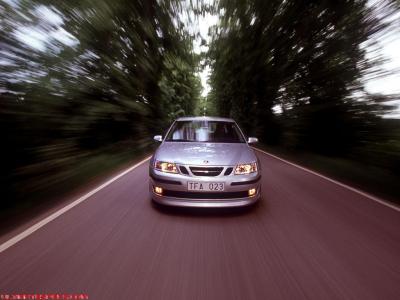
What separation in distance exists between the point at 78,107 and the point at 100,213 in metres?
4.36

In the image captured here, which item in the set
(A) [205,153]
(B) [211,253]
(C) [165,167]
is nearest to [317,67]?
(A) [205,153]

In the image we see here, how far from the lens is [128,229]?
4.18 meters

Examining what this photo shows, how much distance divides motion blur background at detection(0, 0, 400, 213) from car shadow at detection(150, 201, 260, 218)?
2127 mm

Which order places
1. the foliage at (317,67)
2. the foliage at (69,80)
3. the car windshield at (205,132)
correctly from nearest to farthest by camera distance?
1. the foliage at (69,80)
2. the car windshield at (205,132)
3. the foliage at (317,67)

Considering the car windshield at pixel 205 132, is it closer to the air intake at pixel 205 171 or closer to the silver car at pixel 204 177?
the silver car at pixel 204 177

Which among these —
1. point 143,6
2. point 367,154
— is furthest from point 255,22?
point 367,154

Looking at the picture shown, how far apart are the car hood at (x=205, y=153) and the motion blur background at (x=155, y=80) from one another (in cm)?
227

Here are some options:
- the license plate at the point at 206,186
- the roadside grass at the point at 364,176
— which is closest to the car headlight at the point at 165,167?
the license plate at the point at 206,186

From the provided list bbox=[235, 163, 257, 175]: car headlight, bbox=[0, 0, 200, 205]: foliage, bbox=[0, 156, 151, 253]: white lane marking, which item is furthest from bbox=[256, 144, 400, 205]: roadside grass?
bbox=[0, 0, 200, 205]: foliage

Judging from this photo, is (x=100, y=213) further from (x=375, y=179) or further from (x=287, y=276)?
(x=375, y=179)

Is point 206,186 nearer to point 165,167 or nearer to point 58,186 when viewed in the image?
point 165,167

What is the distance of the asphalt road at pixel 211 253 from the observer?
9.03ft

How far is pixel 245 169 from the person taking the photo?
15.7 ft

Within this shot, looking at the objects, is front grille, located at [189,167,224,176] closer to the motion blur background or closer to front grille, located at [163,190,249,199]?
front grille, located at [163,190,249,199]
